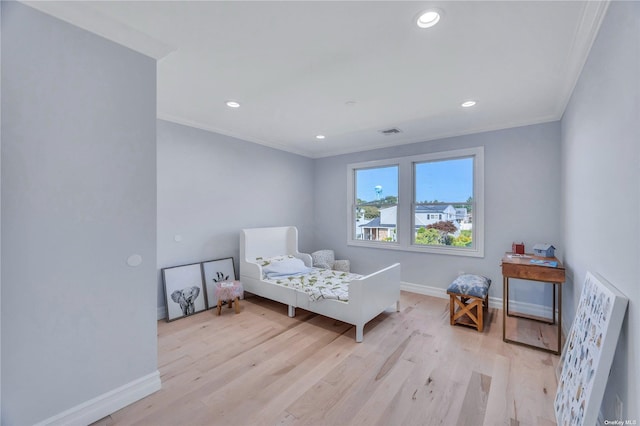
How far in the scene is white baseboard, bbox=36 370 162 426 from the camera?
1.62 m

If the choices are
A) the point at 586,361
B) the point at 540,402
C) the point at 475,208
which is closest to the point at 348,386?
the point at 540,402

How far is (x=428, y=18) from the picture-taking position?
1640mm

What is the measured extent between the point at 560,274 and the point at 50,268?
3865mm

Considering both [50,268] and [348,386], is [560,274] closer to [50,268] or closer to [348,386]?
[348,386]

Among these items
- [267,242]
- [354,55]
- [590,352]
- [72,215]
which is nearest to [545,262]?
[590,352]

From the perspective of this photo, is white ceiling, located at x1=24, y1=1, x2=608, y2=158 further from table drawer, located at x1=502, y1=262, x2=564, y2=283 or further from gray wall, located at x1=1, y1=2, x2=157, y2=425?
table drawer, located at x1=502, y1=262, x2=564, y2=283

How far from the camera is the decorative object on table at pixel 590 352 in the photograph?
4.15ft

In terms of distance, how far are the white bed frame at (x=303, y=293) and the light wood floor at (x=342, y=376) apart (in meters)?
0.23

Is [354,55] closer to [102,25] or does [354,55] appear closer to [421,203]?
[102,25]

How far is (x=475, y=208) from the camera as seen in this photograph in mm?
3838

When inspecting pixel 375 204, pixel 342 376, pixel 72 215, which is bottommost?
pixel 342 376

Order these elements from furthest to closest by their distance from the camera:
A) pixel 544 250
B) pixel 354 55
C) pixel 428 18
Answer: pixel 544 250
pixel 354 55
pixel 428 18

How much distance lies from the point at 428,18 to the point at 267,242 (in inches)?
137

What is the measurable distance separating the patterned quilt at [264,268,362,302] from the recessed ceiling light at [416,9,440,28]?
97.8 inches
